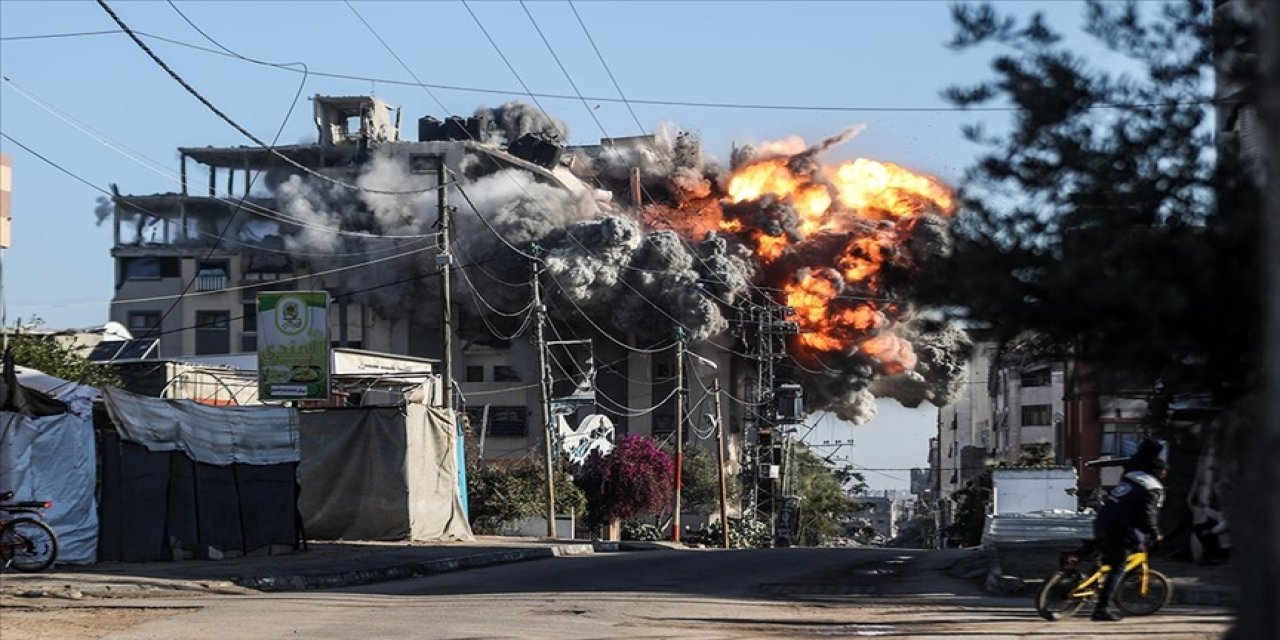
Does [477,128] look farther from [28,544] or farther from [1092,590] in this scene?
[1092,590]

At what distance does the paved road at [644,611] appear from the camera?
46.4ft

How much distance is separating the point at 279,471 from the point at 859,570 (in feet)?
32.1

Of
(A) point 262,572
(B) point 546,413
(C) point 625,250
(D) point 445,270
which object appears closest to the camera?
(A) point 262,572

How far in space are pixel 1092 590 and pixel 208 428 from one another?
14.7 metres

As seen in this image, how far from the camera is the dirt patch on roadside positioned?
13477 mm

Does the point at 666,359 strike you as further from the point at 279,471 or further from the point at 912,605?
the point at 912,605

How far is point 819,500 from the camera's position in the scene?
89.9 metres

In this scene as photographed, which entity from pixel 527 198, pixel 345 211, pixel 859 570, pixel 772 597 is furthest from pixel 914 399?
pixel 772 597

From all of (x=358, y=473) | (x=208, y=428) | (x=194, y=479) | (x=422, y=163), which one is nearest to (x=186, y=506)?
(x=194, y=479)

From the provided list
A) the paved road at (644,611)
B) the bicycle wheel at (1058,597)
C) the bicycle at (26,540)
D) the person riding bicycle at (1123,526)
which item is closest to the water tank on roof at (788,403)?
the paved road at (644,611)

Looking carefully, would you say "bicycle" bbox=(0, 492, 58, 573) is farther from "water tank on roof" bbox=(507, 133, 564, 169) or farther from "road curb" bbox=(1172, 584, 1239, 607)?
"water tank on roof" bbox=(507, 133, 564, 169)

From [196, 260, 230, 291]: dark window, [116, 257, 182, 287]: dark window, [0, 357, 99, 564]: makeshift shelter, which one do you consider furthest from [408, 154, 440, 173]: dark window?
[0, 357, 99, 564]: makeshift shelter

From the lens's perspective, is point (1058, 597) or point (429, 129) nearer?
point (1058, 597)

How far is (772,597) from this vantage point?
62.6 feet
